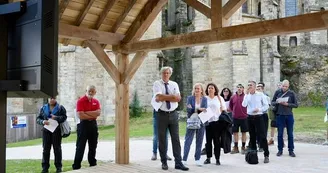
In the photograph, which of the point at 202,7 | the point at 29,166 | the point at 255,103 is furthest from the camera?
the point at 29,166

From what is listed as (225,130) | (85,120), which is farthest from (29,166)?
(225,130)

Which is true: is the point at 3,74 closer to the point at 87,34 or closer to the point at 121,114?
the point at 87,34

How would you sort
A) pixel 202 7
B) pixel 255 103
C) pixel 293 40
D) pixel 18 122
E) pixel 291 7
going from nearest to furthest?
pixel 202 7 → pixel 255 103 → pixel 18 122 → pixel 293 40 → pixel 291 7

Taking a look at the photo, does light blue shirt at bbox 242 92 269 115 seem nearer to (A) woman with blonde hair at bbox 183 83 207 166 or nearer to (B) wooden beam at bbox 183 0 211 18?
(A) woman with blonde hair at bbox 183 83 207 166

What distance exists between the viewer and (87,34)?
7.20 meters

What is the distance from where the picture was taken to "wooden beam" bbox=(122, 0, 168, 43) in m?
7.53

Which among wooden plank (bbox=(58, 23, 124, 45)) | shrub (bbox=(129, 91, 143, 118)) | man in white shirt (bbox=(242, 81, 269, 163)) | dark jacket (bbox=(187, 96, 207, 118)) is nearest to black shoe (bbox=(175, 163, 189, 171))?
dark jacket (bbox=(187, 96, 207, 118))

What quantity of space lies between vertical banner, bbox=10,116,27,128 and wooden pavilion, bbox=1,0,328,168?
35.3ft

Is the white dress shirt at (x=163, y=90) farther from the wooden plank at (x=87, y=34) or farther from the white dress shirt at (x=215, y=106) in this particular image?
the wooden plank at (x=87, y=34)

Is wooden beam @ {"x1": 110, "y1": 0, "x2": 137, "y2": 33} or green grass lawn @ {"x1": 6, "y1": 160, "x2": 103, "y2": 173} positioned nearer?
wooden beam @ {"x1": 110, "y1": 0, "x2": 137, "y2": 33}

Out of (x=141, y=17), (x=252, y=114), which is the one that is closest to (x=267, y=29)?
(x=252, y=114)

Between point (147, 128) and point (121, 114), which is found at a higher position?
point (121, 114)

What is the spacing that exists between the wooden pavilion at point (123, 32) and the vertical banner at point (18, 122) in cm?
1077

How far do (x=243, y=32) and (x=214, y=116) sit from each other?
206 cm
